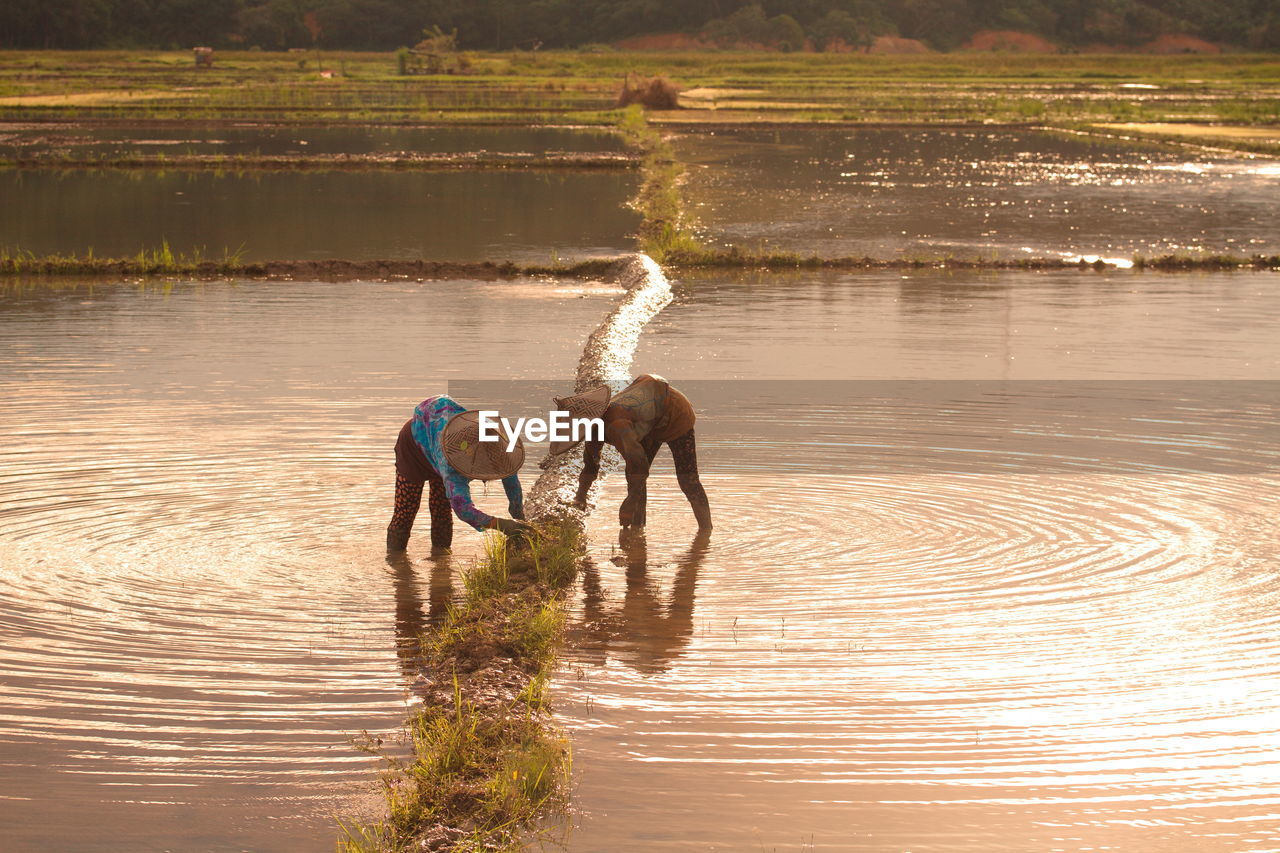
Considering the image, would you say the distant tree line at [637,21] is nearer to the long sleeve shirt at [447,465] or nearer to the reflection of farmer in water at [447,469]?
the reflection of farmer in water at [447,469]

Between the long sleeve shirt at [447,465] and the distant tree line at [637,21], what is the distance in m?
52.5

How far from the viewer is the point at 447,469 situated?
4609 millimetres

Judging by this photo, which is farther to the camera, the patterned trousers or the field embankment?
the field embankment

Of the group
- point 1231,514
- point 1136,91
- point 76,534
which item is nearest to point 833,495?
point 1231,514

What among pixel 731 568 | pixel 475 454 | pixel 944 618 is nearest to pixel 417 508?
pixel 475 454

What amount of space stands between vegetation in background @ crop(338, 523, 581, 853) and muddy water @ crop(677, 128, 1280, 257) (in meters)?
8.95

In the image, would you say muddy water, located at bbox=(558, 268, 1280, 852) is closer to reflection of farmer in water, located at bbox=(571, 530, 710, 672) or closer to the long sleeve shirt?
reflection of farmer in water, located at bbox=(571, 530, 710, 672)

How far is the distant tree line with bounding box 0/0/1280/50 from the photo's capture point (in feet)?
179

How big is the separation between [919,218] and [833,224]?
Result: 113 cm

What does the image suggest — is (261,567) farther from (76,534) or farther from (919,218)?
(919,218)

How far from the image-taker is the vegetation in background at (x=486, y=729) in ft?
10.0

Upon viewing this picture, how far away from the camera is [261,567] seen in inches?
191

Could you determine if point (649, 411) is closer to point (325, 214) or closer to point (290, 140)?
point (325, 214)

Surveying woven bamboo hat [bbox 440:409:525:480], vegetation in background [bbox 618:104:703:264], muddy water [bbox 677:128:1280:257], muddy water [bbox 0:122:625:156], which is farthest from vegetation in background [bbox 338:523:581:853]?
muddy water [bbox 0:122:625:156]
